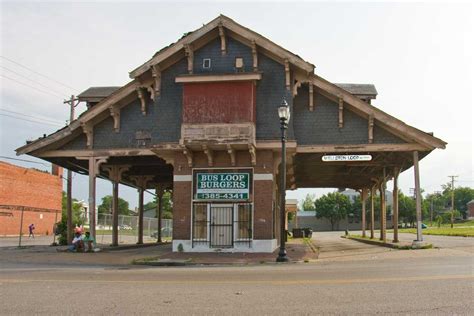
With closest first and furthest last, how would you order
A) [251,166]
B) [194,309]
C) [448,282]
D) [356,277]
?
[194,309] → [448,282] → [356,277] → [251,166]

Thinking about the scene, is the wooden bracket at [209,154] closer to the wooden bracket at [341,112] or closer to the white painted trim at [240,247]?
the white painted trim at [240,247]

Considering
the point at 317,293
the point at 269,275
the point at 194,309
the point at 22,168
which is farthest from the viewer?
the point at 22,168

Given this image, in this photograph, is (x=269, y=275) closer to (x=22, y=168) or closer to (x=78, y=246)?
(x=78, y=246)

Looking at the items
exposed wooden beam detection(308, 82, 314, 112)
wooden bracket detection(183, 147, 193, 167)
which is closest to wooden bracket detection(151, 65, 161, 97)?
wooden bracket detection(183, 147, 193, 167)

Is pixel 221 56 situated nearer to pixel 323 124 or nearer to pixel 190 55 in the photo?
pixel 190 55

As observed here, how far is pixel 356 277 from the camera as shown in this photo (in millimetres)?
11852

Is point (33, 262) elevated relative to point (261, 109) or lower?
→ lower

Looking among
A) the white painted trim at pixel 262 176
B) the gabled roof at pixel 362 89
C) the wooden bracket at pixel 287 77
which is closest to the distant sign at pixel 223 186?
the white painted trim at pixel 262 176

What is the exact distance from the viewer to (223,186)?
23.0 metres

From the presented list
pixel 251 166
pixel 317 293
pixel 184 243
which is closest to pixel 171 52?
pixel 251 166

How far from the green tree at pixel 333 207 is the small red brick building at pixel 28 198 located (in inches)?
2611

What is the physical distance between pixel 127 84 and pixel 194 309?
17.8 metres

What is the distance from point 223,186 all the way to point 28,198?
39.0 m

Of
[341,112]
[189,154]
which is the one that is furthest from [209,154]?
[341,112]
